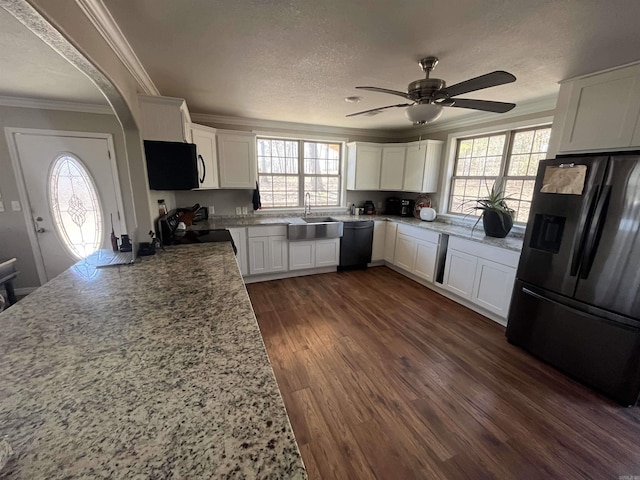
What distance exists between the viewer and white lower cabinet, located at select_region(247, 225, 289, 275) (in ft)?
11.9

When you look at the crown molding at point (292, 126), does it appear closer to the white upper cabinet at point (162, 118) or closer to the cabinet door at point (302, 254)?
the white upper cabinet at point (162, 118)

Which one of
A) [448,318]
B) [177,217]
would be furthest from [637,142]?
[177,217]

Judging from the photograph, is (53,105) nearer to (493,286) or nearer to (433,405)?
(433,405)

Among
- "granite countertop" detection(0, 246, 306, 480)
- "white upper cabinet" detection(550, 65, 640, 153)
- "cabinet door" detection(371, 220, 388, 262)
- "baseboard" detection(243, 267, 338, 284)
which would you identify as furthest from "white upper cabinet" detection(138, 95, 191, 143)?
"white upper cabinet" detection(550, 65, 640, 153)

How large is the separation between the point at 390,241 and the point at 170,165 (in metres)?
3.25

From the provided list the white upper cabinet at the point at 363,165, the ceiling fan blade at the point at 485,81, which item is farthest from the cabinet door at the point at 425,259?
the ceiling fan blade at the point at 485,81

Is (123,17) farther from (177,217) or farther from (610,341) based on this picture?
(610,341)

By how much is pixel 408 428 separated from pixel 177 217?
301 cm

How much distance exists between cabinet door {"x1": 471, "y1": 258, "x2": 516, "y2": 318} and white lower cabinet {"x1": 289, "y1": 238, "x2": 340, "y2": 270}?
1.95 m

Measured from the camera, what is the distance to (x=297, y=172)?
4.39 m

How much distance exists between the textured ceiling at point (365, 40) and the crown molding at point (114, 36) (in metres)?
0.05

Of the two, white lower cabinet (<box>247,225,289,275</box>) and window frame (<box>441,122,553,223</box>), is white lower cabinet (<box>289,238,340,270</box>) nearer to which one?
white lower cabinet (<box>247,225,289,275</box>)

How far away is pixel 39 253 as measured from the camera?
3148mm

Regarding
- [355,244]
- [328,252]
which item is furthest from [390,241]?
[328,252]
